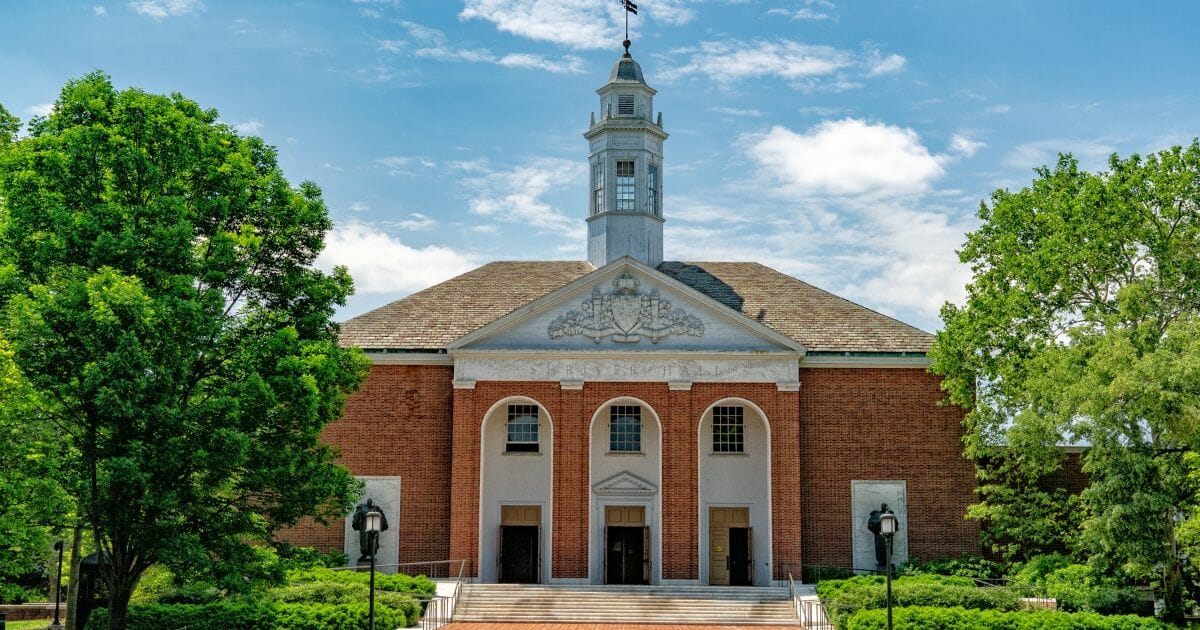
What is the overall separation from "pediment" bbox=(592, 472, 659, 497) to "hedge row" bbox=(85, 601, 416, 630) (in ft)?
33.7

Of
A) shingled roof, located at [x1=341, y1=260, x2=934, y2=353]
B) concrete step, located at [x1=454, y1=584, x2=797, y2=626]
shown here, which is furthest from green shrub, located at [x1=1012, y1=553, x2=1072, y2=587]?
shingled roof, located at [x1=341, y1=260, x2=934, y2=353]

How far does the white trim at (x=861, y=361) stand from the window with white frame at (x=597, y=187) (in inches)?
389

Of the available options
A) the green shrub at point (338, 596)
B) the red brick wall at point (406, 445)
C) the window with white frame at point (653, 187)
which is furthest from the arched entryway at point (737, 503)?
the green shrub at point (338, 596)

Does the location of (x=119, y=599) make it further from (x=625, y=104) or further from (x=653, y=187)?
(x=625, y=104)

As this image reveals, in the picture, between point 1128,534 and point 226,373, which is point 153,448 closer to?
point 226,373

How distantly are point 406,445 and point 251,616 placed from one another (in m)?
11.2

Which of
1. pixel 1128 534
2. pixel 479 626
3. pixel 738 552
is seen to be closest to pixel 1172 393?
pixel 1128 534

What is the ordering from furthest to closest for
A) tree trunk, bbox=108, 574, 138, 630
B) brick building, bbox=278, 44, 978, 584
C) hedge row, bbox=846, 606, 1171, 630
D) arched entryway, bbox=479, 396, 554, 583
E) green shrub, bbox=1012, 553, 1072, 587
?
1. arched entryway, bbox=479, 396, 554, 583
2. brick building, bbox=278, 44, 978, 584
3. green shrub, bbox=1012, 553, 1072, 587
4. hedge row, bbox=846, 606, 1171, 630
5. tree trunk, bbox=108, 574, 138, 630

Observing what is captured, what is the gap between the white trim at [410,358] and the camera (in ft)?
121

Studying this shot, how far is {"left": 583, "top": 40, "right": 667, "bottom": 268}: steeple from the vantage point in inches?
1622

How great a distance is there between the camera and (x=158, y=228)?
69.2 feet

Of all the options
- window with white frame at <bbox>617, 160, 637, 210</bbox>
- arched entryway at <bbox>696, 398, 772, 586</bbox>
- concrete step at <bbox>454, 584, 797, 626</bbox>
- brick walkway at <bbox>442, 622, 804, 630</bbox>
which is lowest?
brick walkway at <bbox>442, 622, 804, 630</bbox>

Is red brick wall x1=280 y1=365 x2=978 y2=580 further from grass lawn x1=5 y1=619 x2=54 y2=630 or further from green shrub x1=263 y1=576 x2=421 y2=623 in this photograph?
grass lawn x1=5 y1=619 x2=54 y2=630

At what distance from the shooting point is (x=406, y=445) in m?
36.9
